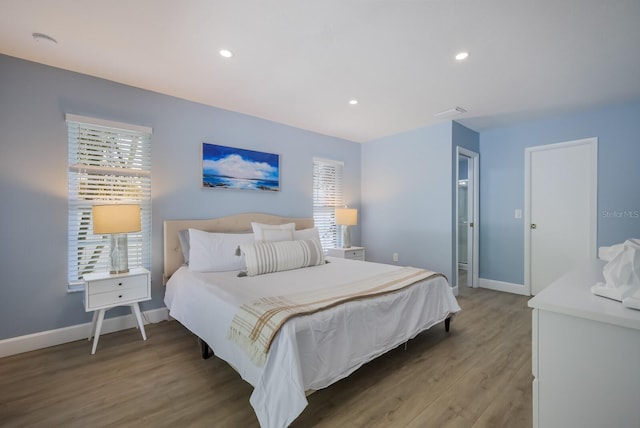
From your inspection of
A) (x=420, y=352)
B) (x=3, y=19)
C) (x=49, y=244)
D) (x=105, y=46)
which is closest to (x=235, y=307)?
(x=420, y=352)

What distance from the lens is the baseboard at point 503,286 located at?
408cm

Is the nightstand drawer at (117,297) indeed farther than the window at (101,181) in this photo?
No

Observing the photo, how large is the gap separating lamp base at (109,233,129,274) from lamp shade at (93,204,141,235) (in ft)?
0.71

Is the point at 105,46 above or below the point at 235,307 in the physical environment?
above

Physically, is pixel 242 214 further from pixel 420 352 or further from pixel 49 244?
pixel 420 352

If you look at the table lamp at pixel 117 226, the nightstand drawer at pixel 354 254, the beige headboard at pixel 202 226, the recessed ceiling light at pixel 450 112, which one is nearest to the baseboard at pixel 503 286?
the nightstand drawer at pixel 354 254

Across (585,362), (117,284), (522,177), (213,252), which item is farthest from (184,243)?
(522,177)

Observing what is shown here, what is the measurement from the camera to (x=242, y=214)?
3570 millimetres

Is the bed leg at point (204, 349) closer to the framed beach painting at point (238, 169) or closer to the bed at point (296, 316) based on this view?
the bed at point (296, 316)

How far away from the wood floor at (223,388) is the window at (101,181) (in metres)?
0.79

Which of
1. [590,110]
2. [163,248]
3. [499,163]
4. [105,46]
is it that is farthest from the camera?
[499,163]

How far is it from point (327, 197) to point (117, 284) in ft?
10.00

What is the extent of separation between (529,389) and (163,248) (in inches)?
134

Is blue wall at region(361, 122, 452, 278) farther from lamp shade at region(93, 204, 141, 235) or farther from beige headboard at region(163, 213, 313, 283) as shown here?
lamp shade at region(93, 204, 141, 235)
